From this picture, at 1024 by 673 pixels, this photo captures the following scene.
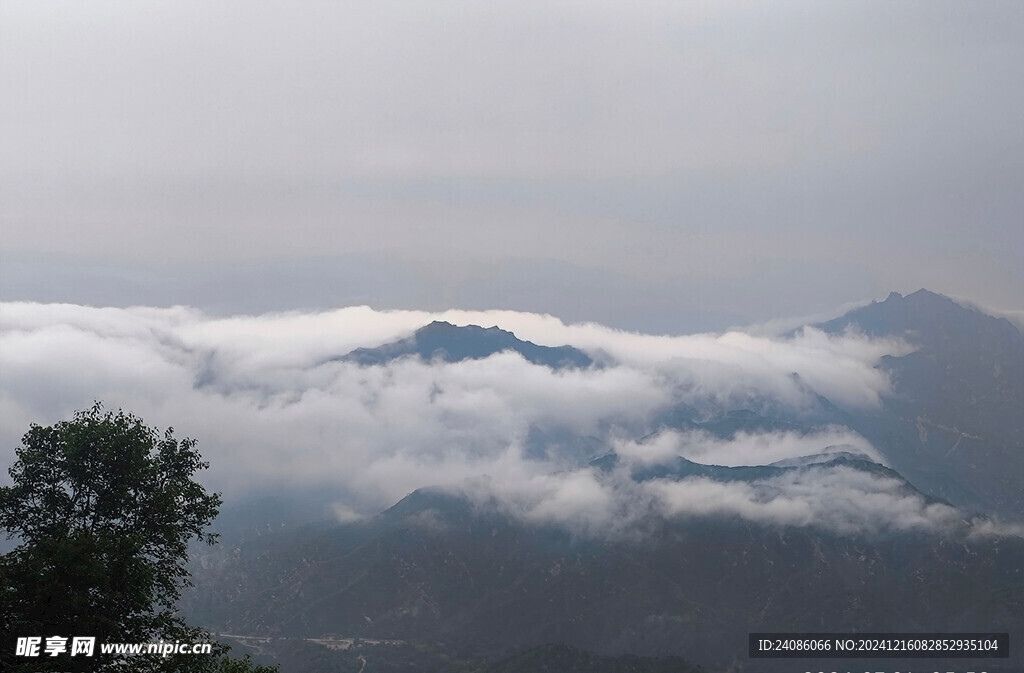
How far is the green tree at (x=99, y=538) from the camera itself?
8250 cm

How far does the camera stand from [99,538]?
85.2m

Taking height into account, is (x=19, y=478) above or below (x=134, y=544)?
above

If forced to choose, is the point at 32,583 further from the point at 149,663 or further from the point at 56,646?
the point at 149,663

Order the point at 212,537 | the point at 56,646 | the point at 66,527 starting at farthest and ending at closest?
the point at 212,537 → the point at 66,527 → the point at 56,646

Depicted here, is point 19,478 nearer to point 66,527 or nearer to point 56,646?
point 66,527

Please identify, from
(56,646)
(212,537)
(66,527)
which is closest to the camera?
(56,646)

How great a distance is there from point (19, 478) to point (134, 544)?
12636 millimetres

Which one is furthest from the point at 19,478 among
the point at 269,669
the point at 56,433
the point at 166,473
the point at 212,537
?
the point at 269,669

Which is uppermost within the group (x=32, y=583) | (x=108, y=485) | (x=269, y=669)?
(x=108, y=485)

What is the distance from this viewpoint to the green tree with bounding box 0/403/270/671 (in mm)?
82500

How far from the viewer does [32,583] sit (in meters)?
83.2

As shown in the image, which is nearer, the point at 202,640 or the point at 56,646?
the point at 56,646

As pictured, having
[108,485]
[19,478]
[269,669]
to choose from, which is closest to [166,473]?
[108,485]

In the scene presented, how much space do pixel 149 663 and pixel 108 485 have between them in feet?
51.6
